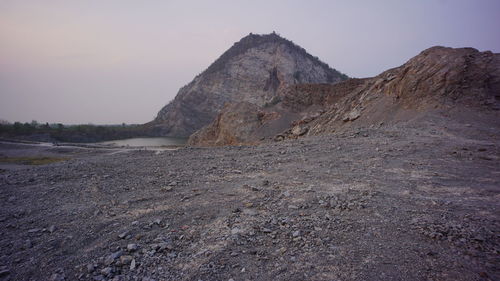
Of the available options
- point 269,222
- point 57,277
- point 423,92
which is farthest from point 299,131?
point 57,277

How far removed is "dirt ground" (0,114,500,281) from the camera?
2327 millimetres

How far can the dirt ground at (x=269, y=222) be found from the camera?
2.33m

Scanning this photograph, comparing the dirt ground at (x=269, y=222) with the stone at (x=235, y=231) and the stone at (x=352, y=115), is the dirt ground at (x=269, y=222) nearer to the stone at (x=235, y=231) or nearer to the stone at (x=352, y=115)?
the stone at (x=235, y=231)

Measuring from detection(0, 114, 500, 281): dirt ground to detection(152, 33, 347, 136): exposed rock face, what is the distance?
43010mm

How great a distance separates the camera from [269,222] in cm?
313

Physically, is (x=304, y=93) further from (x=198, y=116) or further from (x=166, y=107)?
(x=166, y=107)

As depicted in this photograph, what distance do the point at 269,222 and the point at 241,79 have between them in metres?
50.3

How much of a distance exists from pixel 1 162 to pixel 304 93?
2412cm

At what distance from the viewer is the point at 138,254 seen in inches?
106

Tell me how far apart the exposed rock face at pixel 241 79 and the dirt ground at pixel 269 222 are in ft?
141

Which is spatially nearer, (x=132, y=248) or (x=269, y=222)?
(x=132, y=248)

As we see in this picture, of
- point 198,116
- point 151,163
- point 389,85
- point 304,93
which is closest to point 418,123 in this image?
point 389,85

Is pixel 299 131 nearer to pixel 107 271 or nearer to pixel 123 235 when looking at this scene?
pixel 123 235

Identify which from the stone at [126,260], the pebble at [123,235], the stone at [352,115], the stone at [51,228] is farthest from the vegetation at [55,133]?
the stone at [126,260]
